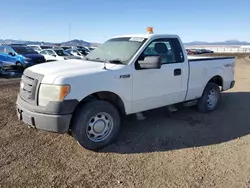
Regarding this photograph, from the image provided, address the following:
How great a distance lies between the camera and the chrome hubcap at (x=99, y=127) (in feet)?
13.2

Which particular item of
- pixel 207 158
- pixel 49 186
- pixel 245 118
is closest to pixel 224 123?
pixel 245 118

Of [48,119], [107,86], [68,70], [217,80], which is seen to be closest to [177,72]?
[107,86]

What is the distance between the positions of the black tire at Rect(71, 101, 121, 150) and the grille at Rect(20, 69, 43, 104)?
0.70 meters

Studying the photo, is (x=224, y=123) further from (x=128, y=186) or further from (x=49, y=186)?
(x=49, y=186)

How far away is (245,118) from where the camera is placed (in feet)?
19.0

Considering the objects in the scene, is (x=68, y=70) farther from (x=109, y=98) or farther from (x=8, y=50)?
(x=8, y=50)

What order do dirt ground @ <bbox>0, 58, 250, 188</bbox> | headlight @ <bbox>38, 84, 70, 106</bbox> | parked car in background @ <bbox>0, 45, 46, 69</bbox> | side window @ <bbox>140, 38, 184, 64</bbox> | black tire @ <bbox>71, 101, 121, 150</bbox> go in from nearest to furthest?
dirt ground @ <bbox>0, 58, 250, 188</bbox> < headlight @ <bbox>38, 84, 70, 106</bbox> < black tire @ <bbox>71, 101, 121, 150</bbox> < side window @ <bbox>140, 38, 184, 64</bbox> < parked car in background @ <bbox>0, 45, 46, 69</bbox>

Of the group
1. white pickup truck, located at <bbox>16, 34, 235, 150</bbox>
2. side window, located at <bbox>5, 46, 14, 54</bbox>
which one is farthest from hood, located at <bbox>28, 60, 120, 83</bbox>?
side window, located at <bbox>5, 46, 14, 54</bbox>

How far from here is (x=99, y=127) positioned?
162 inches

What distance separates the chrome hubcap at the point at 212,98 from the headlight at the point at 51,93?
3953 millimetres

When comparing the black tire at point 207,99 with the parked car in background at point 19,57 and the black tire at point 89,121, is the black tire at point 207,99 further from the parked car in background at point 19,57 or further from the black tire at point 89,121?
the parked car in background at point 19,57

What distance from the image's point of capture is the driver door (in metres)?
4.45

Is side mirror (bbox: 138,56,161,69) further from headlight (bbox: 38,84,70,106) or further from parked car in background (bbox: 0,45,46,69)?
parked car in background (bbox: 0,45,46,69)

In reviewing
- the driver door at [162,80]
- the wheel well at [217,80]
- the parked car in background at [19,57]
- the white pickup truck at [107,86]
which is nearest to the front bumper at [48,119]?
the white pickup truck at [107,86]
